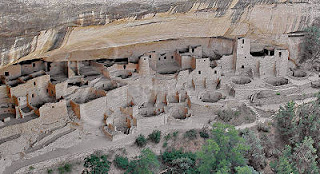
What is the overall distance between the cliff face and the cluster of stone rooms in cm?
89

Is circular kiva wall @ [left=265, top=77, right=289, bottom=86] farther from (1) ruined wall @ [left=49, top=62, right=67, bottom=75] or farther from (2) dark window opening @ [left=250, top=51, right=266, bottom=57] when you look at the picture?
(1) ruined wall @ [left=49, top=62, right=67, bottom=75]

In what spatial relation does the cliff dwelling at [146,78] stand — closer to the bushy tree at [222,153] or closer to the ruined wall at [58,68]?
the ruined wall at [58,68]

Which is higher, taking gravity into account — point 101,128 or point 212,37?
point 212,37

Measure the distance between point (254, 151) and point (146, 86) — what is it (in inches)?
182

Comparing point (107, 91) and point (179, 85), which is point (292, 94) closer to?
point (179, 85)

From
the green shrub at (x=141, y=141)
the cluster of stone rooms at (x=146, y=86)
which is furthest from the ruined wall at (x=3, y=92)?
the green shrub at (x=141, y=141)

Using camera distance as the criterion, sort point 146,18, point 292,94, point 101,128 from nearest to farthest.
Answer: point 146,18 < point 101,128 < point 292,94

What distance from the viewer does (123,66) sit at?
1557 centimetres

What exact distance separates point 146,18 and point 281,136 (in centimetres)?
706

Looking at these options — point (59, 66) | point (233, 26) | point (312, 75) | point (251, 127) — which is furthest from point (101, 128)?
point (312, 75)

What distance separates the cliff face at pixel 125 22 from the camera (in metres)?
10.2

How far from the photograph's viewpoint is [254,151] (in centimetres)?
1380

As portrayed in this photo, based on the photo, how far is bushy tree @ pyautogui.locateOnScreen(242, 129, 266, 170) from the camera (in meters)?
13.7

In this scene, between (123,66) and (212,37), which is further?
(212,37)
